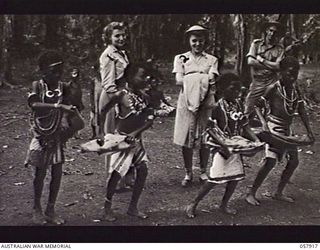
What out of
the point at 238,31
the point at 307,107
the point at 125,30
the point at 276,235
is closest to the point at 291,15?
the point at 238,31

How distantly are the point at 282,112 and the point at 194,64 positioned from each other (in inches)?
23.7

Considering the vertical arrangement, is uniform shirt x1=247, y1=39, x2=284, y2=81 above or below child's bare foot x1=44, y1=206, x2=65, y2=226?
above

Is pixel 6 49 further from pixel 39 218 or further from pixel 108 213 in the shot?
pixel 108 213

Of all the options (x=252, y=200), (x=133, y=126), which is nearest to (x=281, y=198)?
(x=252, y=200)

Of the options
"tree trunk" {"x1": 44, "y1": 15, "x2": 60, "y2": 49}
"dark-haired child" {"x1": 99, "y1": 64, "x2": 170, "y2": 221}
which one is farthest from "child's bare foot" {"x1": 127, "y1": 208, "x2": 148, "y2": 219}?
"tree trunk" {"x1": 44, "y1": 15, "x2": 60, "y2": 49}

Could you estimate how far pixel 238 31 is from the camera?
3.68 metres

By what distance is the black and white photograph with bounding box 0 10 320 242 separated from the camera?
360 centimetres

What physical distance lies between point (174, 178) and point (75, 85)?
2.68 ft

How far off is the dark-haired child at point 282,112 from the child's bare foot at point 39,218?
4.04 ft

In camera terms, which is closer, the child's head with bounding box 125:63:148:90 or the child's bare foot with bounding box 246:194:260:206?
the child's head with bounding box 125:63:148:90

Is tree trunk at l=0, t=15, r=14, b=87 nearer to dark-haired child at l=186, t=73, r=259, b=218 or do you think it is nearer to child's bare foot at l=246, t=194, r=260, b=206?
dark-haired child at l=186, t=73, r=259, b=218

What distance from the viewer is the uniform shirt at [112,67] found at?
357 cm

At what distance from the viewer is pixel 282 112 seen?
3670mm

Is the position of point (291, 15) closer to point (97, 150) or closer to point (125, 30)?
point (125, 30)
